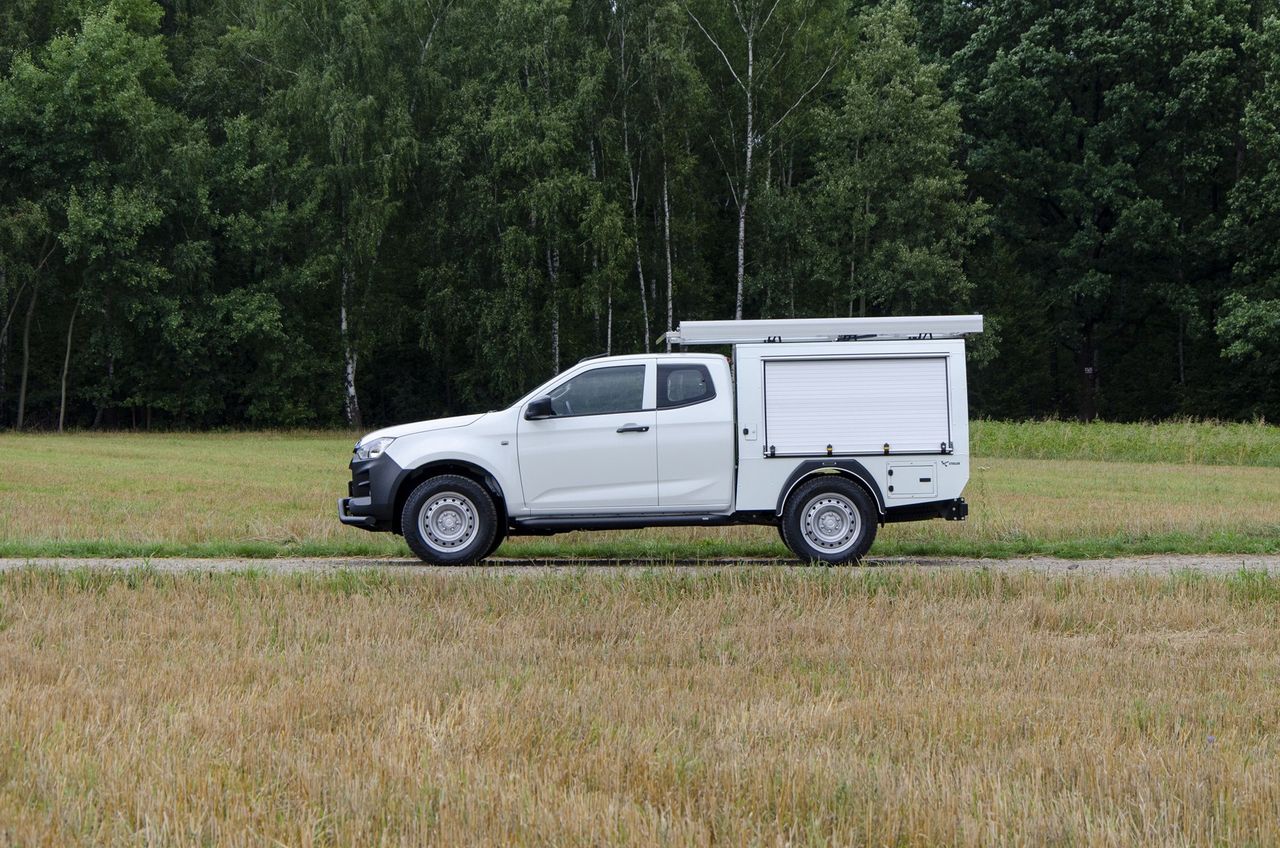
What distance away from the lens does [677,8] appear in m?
45.8

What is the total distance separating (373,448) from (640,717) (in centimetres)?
819

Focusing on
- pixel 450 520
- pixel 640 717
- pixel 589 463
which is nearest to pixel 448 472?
pixel 450 520

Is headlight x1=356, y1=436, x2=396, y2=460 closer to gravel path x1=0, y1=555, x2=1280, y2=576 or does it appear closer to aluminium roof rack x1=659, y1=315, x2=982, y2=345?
gravel path x1=0, y1=555, x2=1280, y2=576

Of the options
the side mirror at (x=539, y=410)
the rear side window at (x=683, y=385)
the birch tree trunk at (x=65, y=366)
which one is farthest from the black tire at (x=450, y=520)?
the birch tree trunk at (x=65, y=366)

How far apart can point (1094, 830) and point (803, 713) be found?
6.45 ft

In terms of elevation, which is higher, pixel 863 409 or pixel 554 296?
pixel 554 296

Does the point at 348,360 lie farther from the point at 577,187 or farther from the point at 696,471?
the point at 696,471

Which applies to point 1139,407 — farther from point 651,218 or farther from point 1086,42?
point 651,218

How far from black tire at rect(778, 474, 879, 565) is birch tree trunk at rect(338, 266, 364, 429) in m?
37.4

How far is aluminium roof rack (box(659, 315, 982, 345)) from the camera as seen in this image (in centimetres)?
1416

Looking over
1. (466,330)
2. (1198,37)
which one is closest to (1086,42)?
Result: (1198,37)

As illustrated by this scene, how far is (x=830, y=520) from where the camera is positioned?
14.1 m

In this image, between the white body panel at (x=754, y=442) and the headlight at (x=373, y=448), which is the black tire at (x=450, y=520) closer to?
the white body panel at (x=754, y=442)

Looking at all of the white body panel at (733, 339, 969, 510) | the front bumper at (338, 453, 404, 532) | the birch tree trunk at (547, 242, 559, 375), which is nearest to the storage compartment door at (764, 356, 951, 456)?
the white body panel at (733, 339, 969, 510)
